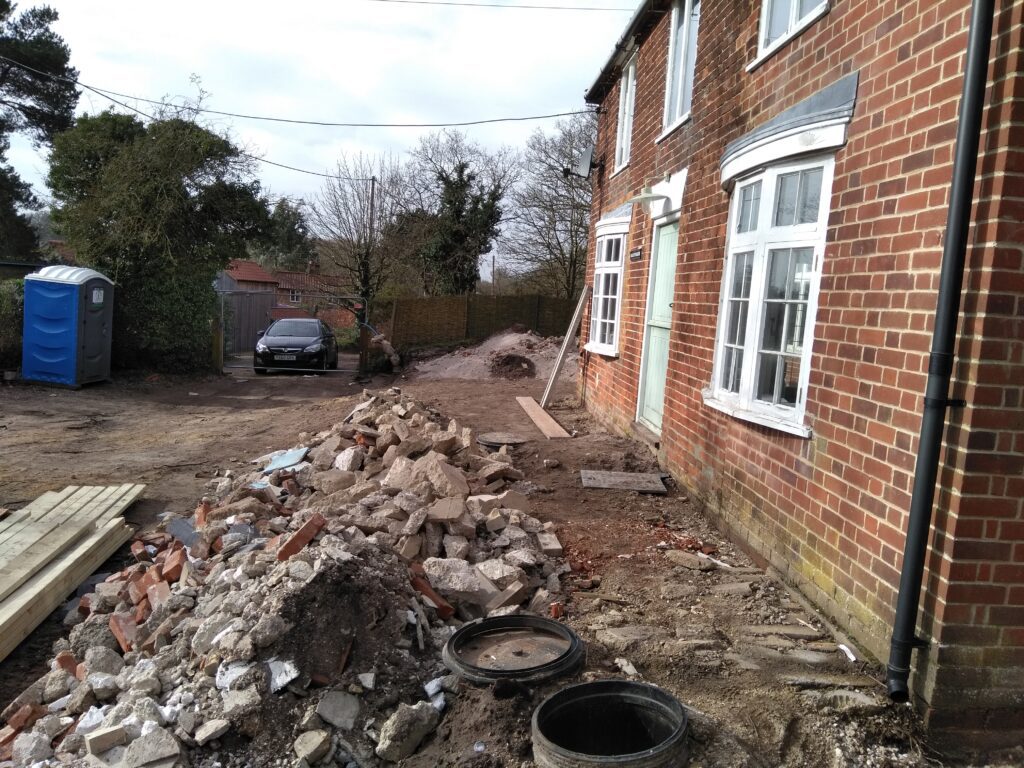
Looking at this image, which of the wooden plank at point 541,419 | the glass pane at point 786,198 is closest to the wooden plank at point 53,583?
the wooden plank at point 541,419

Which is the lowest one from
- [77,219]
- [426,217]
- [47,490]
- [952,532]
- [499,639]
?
[47,490]

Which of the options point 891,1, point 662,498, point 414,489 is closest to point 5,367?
point 414,489

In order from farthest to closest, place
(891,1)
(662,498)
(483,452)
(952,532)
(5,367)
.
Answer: (5,367)
(483,452)
(662,498)
(891,1)
(952,532)

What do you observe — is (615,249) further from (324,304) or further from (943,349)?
(324,304)

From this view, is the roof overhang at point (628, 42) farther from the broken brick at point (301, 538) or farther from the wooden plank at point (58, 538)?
the wooden plank at point (58, 538)

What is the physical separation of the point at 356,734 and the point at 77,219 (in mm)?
15984

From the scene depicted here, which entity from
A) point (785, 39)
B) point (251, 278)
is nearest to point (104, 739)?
point (785, 39)

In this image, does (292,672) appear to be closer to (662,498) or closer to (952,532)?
(952,532)

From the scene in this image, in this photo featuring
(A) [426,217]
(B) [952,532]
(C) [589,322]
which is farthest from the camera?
(A) [426,217]

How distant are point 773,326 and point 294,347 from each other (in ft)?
52.9

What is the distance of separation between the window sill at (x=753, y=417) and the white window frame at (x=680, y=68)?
115 inches

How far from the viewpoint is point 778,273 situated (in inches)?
183

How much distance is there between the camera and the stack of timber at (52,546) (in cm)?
461

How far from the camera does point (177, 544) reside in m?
5.74
